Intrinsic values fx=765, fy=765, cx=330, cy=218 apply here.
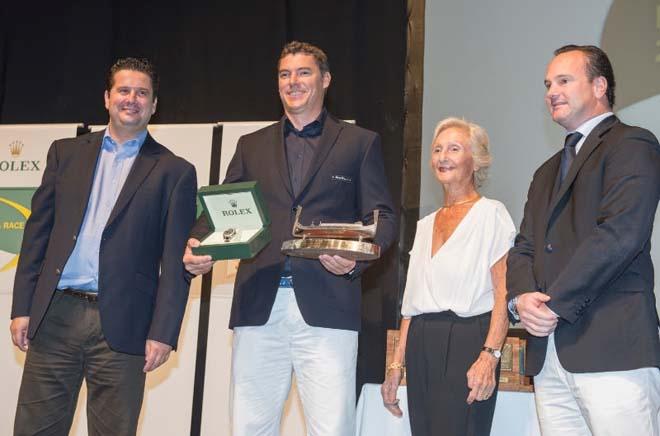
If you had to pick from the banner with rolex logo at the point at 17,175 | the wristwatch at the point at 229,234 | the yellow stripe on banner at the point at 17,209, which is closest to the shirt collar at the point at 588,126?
the wristwatch at the point at 229,234

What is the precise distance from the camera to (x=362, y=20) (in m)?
4.85

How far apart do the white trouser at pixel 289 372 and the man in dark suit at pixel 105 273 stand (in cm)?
30

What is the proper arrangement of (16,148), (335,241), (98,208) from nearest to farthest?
(335,241), (98,208), (16,148)

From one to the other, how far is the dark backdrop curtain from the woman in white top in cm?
148

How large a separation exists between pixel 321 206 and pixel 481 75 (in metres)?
2.09

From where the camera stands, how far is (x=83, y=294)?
2.70 metres

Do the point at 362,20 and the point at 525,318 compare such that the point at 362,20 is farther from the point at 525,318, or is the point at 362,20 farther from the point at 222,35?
the point at 525,318

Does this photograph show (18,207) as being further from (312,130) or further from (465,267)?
(465,267)

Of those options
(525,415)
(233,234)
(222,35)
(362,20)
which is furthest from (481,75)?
(233,234)

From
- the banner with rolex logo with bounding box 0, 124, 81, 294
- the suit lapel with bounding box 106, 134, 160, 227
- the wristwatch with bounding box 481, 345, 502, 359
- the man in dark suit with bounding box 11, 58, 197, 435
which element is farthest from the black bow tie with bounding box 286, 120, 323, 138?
the banner with rolex logo with bounding box 0, 124, 81, 294

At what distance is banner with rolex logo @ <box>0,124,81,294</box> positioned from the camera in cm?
469

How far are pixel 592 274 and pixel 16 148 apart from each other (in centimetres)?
383

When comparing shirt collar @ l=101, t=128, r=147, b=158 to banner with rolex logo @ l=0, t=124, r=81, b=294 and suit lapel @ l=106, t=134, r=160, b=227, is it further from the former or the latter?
banner with rolex logo @ l=0, t=124, r=81, b=294

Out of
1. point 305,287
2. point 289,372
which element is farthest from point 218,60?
point 289,372
